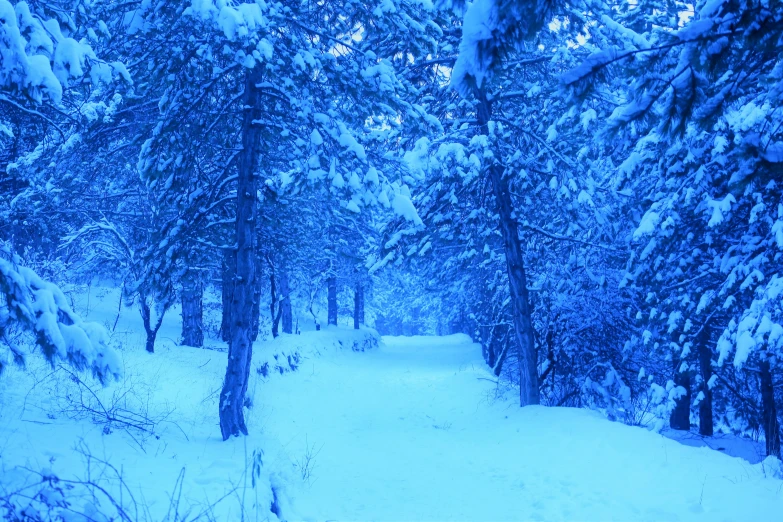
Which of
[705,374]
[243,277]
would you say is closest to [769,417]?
[705,374]

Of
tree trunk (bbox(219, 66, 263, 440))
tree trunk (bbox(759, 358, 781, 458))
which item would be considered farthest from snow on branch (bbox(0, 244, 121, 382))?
tree trunk (bbox(759, 358, 781, 458))

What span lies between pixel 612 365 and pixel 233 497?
9656mm

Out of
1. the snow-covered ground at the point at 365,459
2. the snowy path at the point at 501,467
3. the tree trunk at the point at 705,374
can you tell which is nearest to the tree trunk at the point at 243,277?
the snow-covered ground at the point at 365,459

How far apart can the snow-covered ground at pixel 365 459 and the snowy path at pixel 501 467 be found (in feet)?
0.09

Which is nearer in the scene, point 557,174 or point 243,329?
point 243,329

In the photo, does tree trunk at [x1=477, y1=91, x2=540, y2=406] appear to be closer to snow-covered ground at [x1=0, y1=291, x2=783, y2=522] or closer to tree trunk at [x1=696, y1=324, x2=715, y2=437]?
snow-covered ground at [x1=0, y1=291, x2=783, y2=522]

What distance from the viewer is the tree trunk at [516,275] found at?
1108cm

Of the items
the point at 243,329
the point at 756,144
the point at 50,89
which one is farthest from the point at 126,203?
the point at 756,144

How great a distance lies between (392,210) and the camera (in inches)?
367

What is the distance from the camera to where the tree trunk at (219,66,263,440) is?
8078 millimetres

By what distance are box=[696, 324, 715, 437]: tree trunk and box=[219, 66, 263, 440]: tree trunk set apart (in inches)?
359

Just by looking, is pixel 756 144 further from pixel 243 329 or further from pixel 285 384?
pixel 285 384

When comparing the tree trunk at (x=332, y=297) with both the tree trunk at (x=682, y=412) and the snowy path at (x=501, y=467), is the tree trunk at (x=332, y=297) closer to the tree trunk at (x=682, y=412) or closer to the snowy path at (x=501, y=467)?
the snowy path at (x=501, y=467)

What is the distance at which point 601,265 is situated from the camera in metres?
11.6
